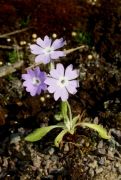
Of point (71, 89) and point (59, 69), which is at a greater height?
point (59, 69)

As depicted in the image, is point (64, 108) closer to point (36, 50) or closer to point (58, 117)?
point (58, 117)

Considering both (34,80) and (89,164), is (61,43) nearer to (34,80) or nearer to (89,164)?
(34,80)

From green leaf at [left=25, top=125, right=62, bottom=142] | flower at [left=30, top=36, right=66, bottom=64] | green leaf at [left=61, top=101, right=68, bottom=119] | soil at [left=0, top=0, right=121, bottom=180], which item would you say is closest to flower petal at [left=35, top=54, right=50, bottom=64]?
flower at [left=30, top=36, right=66, bottom=64]

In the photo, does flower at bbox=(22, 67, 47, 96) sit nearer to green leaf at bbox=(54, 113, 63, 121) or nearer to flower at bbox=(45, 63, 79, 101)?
flower at bbox=(45, 63, 79, 101)

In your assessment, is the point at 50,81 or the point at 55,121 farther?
the point at 55,121

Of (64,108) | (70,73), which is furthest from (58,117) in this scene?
(70,73)

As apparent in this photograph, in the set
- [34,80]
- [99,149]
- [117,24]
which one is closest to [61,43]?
[34,80]
